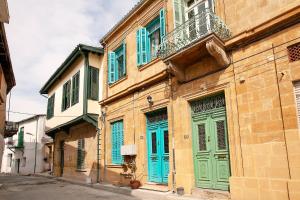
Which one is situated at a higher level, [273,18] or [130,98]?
[273,18]

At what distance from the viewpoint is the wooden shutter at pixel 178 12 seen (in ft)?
29.4

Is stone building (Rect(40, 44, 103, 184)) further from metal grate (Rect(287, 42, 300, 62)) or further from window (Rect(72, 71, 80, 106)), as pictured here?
metal grate (Rect(287, 42, 300, 62))

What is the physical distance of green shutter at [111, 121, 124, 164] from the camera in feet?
38.6

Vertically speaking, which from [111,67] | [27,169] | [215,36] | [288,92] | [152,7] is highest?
[152,7]

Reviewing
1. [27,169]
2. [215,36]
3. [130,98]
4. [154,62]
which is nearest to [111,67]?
[130,98]

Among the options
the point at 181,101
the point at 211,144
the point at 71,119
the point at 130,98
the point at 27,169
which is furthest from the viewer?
the point at 27,169

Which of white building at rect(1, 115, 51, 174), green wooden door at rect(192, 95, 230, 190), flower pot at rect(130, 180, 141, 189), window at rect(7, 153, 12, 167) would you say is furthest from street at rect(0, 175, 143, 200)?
window at rect(7, 153, 12, 167)

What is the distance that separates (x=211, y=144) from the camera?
770 cm

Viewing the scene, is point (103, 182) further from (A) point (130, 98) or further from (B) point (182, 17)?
(B) point (182, 17)

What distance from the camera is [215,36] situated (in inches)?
279

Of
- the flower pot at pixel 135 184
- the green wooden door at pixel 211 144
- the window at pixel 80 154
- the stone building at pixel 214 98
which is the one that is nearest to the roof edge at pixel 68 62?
the stone building at pixel 214 98

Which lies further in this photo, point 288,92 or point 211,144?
point 211,144

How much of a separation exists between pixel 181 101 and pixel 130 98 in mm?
3217

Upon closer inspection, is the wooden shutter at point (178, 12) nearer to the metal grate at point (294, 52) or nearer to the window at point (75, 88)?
the metal grate at point (294, 52)
